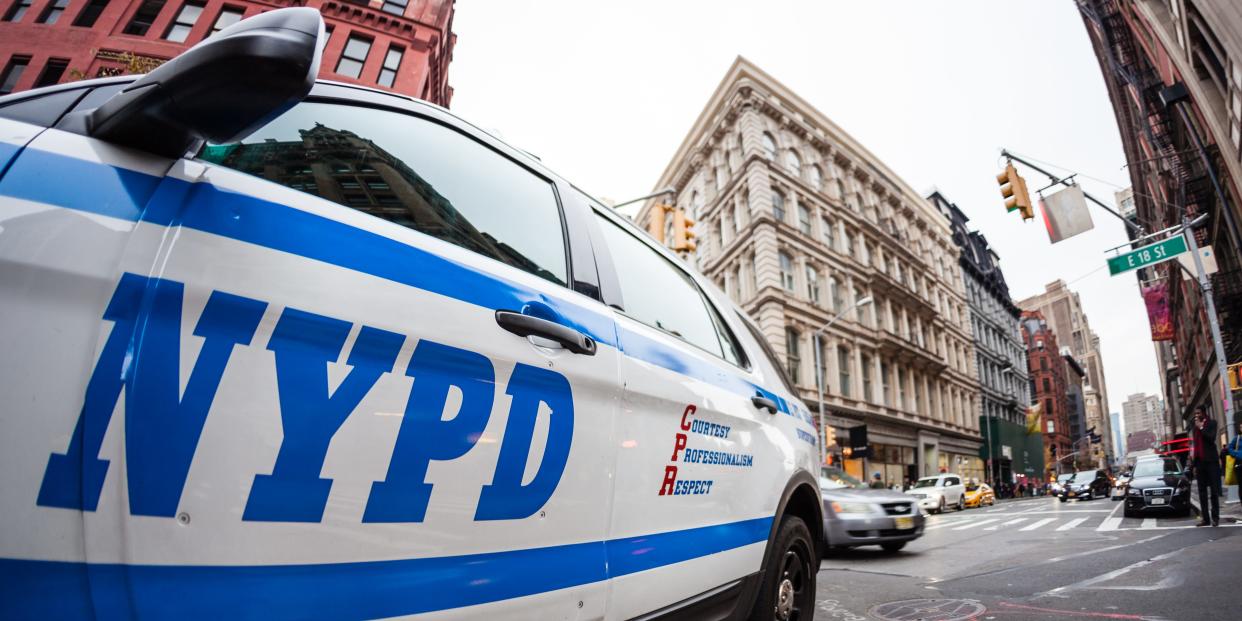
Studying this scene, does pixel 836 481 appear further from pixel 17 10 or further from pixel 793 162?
pixel 17 10

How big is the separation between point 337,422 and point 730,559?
1584 millimetres

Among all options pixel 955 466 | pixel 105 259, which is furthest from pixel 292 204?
pixel 955 466

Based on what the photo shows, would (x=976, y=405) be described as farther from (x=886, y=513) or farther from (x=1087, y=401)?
(x=1087, y=401)

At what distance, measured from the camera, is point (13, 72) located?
15.6m

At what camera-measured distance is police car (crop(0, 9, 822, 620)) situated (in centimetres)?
70

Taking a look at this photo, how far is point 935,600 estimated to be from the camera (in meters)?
4.01

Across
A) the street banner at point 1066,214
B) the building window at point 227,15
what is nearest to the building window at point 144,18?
the building window at point 227,15

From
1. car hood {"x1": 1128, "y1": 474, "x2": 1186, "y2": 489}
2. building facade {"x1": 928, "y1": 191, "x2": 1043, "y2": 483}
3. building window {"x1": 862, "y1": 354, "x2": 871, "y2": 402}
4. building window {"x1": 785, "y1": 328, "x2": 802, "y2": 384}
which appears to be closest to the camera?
car hood {"x1": 1128, "y1": 474, "x2": 1186, "y2": 489}

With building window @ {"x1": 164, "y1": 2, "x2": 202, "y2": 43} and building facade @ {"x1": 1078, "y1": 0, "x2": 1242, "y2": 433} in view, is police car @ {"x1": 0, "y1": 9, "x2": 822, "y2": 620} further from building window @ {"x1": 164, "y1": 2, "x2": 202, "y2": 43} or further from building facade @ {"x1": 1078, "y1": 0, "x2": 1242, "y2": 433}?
building window @ {"x1": 164, "y1": 2, "x2": 202, "y2": 43}

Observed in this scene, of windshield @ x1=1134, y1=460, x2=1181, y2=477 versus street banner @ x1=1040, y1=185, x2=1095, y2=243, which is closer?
street banner @ x1=1040, y1=185, x2=1095, y2=243

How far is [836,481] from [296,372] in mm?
8874

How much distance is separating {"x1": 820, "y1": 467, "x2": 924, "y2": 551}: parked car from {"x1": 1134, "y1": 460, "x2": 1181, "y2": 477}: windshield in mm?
9512

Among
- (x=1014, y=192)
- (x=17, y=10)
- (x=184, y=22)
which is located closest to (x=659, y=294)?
(x=1014, y=192)

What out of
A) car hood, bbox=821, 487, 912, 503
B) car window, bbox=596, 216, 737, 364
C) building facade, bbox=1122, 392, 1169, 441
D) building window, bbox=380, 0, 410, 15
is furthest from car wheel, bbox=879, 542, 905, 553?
building facade, bbox=1122, 392, 1169, 441
